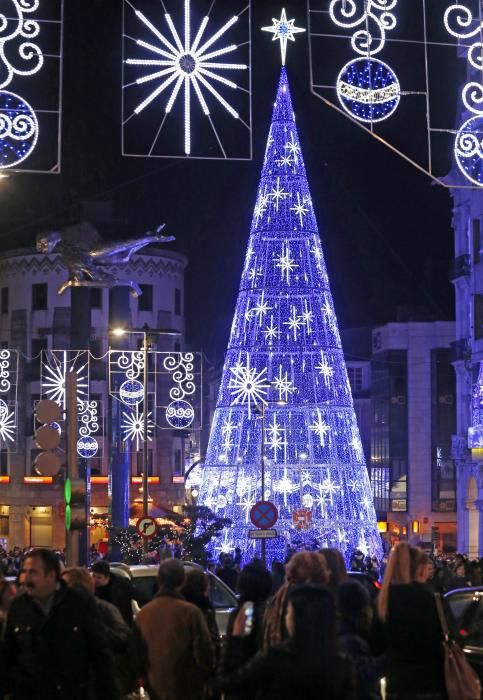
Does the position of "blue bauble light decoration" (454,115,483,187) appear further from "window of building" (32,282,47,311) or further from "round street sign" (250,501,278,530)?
"window of building" (32,282,47,311)

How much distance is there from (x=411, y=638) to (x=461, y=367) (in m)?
49.4

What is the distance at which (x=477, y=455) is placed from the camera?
52.6 m

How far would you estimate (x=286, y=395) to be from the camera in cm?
3884

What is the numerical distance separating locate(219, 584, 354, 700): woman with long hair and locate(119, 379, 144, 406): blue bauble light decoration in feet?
115

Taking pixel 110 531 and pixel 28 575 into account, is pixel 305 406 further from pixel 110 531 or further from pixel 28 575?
pixel 28 575

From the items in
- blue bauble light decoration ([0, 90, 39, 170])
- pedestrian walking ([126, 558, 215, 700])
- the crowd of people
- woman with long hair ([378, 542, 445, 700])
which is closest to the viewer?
the crowd of people

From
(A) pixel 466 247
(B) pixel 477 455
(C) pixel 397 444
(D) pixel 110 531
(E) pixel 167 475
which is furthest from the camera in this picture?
(C) pixel 397 444

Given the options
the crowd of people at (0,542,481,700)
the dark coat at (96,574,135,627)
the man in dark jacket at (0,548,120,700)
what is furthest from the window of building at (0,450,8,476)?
the man in dark jacket at (0,548,120,700)

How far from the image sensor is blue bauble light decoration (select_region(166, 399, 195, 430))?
40.0 metres

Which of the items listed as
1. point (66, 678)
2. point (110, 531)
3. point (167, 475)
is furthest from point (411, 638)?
point (167, 475)

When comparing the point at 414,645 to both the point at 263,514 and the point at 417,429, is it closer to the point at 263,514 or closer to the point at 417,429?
the point at 263,514

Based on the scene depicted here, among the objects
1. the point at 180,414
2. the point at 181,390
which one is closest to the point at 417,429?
the point at 181,390

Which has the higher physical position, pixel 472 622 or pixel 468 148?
pixel 468 148

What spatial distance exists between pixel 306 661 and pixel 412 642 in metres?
3.01
